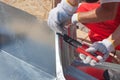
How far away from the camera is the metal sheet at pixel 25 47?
1.89 metres

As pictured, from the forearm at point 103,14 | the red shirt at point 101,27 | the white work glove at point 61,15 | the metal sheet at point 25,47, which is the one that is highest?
the forearm at point 103,14

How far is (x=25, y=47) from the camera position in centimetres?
204

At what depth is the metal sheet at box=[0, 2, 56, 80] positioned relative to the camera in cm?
189

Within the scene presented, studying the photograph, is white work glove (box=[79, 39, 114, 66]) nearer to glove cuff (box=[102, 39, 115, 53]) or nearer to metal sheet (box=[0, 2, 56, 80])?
glove cuff (box=[102, 39, 115, 53])

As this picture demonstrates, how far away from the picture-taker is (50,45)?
187 centimetres

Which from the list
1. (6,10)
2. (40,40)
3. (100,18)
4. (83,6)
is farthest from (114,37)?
(6,10)

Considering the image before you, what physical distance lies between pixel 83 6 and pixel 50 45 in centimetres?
34

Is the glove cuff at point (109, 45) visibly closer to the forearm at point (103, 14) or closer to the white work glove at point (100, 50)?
the white work glove at point (100, 50)

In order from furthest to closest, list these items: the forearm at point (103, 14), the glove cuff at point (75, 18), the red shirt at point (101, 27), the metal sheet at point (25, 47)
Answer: the metal sheet at point (25, 47) < the red shirt at point (101, 27) < the glove cuff at point (75, 18) < the forearm at point (103, 14)

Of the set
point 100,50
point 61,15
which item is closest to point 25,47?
point 61,15

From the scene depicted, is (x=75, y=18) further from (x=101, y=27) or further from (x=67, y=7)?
(x=101, y=27)

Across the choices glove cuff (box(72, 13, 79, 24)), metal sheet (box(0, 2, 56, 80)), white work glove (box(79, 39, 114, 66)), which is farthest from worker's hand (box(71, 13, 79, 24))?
metal sheet (box(0, 2, 56, 80))

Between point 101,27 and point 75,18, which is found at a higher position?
point 75,18

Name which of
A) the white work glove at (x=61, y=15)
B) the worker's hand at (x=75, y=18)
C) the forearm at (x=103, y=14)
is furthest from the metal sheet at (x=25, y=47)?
the forearm at (x=103, y=14)
